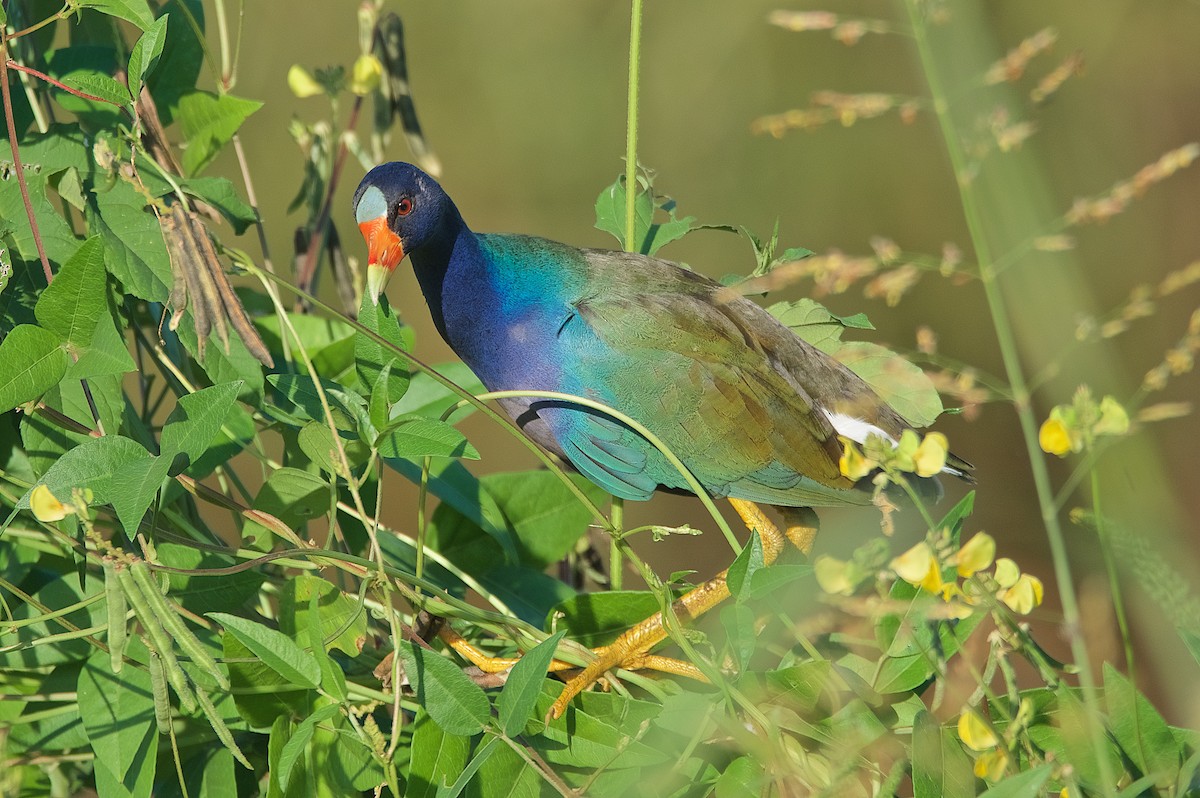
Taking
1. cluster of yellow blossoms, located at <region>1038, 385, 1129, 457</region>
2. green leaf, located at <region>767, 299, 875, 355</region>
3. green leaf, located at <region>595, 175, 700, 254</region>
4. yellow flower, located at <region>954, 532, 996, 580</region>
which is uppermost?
cluster of yellow blossoms, located at <region>1038, 385, 1129, 457</region>

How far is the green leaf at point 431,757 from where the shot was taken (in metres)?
1.02

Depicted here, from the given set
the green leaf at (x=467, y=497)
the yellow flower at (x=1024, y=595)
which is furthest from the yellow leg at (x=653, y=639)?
the yellow flower at (x=1024, y=595)

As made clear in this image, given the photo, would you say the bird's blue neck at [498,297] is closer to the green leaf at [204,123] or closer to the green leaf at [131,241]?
the green leaf at [204,123]

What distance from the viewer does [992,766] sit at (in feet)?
2.70

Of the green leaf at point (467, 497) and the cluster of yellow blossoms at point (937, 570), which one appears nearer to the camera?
the cluster of yellow blossoms at point (937, 570)

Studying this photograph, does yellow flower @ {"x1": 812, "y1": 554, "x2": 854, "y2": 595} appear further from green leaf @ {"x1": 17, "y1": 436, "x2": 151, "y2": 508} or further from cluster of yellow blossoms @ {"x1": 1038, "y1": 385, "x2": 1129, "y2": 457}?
green leaf @ {"x1": 17, "y1": 436, "x2": 151, "y2": 508}

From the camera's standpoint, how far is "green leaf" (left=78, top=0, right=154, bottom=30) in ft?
3.70

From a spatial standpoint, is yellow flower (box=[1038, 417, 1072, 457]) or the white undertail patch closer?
yellow flower (box=[1038, 417, 1072, 457])

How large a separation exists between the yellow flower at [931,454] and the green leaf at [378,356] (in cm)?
53

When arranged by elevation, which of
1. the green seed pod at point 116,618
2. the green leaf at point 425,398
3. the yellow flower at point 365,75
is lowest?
the green leaf at point 425,398

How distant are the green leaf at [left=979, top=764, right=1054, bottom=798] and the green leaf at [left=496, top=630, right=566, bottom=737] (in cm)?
35

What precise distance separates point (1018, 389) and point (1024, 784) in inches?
10.8

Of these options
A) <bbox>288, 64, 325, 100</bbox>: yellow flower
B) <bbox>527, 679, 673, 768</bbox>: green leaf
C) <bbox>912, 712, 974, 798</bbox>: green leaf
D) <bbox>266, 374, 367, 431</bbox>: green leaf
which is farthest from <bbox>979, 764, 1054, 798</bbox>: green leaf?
<bbox>288, 64, 325, 100</bbox>: yellow flower

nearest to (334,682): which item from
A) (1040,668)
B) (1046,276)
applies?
(1040,668)
